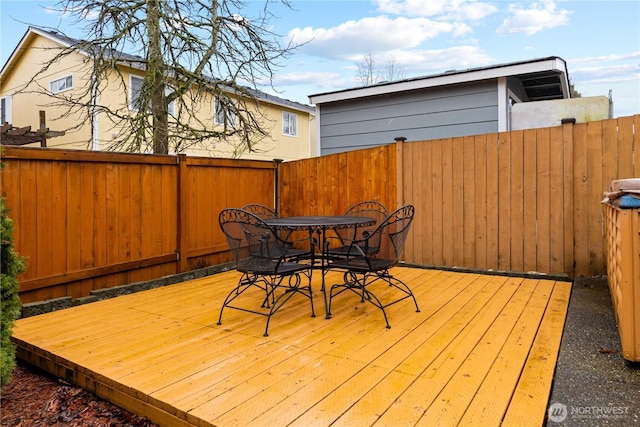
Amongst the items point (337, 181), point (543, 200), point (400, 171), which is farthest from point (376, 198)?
point (543, 200)

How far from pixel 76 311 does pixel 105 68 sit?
3545 mm

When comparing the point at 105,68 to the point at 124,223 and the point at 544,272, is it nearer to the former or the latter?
the point at 124,223

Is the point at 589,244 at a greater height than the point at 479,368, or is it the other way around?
the point at 589,244

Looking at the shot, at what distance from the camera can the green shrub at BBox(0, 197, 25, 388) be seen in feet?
6.00

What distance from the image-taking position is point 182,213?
4.46 metres

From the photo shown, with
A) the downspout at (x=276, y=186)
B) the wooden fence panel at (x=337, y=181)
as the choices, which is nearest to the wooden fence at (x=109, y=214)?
the downspout at (x=276, y=186)

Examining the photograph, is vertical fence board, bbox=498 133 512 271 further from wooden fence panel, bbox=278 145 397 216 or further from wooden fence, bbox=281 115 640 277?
wooden fence panel, bbox=278 145 397 216

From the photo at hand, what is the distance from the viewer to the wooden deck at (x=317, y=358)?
168cm

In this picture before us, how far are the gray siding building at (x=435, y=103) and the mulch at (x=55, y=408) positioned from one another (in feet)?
18.4

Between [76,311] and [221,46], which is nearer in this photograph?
[76,311]

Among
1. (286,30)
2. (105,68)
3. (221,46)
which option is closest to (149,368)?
(105,68)

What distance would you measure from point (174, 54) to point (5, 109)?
982 cm

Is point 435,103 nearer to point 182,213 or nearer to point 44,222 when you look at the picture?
point 182,213

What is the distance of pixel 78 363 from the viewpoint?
2221mm
